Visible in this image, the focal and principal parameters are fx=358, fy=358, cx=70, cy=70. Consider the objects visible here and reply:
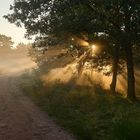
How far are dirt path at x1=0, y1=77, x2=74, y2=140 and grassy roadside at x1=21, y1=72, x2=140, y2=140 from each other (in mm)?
498

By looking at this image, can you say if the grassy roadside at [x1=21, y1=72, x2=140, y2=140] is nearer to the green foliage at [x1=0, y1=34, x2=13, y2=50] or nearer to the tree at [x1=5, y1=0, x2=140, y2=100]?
the tree at [x1=5, y1=0, x2=140, y2=100]

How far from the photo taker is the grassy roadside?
11.9 m

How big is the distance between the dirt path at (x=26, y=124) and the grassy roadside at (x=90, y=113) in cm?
50

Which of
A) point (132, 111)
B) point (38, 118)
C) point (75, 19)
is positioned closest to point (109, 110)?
point (132, 111)

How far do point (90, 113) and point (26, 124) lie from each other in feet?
12.5

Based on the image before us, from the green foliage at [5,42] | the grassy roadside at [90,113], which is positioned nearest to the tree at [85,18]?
the grassy roadside at [90,113]

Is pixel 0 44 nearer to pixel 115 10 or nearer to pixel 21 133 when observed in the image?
pixel 115 10

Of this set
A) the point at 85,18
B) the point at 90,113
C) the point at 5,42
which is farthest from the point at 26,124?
the point at 5,42

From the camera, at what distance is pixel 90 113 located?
55.2ft

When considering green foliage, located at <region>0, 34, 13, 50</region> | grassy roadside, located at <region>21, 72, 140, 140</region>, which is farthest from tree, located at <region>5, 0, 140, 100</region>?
green foliage, located at <region>0, 34, 13, 50</region>

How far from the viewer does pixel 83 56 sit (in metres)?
27.7

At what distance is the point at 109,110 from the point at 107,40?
727 centimetres

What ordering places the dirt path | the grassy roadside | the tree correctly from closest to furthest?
the grassy roadside, the dirt path, the tree

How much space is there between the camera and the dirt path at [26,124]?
40.3 ft
